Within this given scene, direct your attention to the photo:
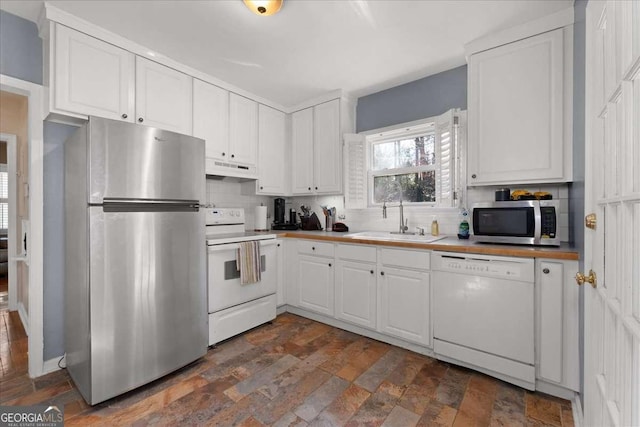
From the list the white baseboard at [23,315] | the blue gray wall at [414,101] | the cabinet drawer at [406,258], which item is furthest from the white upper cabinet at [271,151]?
the white baseboard at [23,315]

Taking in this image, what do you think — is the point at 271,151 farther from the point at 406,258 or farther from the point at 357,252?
the point at 406,258

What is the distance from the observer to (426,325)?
219 centimetres

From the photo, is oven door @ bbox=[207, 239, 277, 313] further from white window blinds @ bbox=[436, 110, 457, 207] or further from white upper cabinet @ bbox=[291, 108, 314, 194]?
white window blinds @ bbox=[436, 110, 457, 207]

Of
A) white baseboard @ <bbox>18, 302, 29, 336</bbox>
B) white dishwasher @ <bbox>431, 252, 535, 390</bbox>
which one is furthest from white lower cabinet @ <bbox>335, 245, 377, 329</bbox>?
white baseboard @ <bbox>18, 302, 29, 336</bbox>

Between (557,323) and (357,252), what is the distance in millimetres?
1421

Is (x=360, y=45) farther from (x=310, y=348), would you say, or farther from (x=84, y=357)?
(x=84, y=357)

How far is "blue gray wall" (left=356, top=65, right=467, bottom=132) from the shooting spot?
263cm

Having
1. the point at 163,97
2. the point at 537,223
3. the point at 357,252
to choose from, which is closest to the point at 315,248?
the point at 357,252

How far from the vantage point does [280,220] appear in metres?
3.62

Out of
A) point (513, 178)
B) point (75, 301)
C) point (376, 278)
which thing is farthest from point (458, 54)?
point (75, 301)

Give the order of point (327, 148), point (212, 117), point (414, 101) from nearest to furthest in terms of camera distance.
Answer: point (212, 117) < point (414, 101) < point (327, 148)

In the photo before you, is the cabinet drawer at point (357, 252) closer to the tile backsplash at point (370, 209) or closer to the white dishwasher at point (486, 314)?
the white dishwasher at point (486, 314)

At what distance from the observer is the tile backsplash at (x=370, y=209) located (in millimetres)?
2176

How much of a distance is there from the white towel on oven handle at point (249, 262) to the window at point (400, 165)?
1.15m
